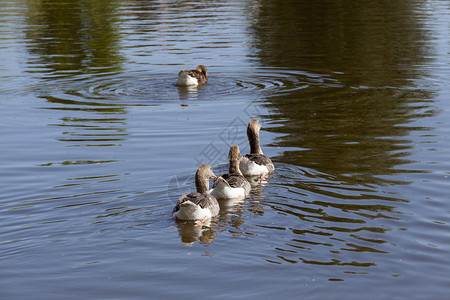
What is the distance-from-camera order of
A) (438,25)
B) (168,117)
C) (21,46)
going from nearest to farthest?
(168,117) < (21,46) < (438,25)

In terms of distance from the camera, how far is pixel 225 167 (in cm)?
1516

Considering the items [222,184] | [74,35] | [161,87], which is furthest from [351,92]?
[74,35]

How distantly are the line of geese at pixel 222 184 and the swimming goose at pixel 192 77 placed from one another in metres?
7.41

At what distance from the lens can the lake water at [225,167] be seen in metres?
9.78

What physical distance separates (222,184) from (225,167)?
88.2 inches

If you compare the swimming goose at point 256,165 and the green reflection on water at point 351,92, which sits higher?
the swimming goose at point 256,165

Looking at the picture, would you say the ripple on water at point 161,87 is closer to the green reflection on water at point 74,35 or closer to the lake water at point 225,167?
the lake water at point 225,167

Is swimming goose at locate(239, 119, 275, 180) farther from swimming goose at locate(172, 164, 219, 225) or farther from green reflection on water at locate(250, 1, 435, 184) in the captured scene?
swimming goose at locate(172, 164, 219, 225)

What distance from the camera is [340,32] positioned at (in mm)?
35312

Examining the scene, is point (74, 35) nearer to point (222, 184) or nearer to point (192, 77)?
point (192, 77)

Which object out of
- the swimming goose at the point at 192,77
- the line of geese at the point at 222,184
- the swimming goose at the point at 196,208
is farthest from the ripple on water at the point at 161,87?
the swimming goose at the point at 196,208

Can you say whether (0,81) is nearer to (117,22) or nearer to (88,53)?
(88,53)

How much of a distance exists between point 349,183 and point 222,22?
29213 mm

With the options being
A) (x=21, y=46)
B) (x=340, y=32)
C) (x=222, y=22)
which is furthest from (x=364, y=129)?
(x=222, y=22)
